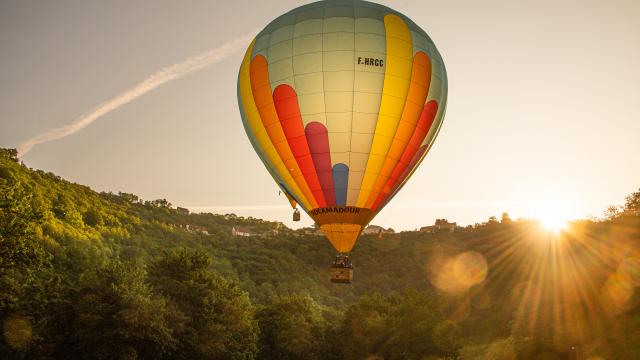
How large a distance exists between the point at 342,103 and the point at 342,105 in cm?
10

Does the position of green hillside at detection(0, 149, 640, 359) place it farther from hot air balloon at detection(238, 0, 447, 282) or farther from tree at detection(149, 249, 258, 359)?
hot air balloon at detection(238, 0, 447, 282)

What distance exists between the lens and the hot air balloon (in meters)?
28.4

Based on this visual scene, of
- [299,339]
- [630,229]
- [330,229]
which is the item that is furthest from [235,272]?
[330,229]

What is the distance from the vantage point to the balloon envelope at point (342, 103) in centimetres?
2845

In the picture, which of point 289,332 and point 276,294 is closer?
point 289,332

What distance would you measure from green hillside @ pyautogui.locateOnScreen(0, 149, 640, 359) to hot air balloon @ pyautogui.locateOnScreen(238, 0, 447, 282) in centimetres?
1275

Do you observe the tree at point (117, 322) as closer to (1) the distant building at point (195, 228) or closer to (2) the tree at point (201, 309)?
(2) the tree at point (201, 309)

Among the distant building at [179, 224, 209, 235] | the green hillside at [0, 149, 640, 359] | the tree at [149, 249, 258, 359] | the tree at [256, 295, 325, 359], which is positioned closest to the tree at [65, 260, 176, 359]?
the green hillside at [0, 149, 640, 359]

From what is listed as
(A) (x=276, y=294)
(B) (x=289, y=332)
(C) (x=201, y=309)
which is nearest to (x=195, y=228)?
(A) (x=276, y=294)

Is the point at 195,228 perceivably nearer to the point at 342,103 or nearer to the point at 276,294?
the point at 276,294

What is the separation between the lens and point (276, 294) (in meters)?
107

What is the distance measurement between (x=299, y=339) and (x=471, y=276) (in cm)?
8247

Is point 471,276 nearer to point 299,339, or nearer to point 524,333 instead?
point 524,333

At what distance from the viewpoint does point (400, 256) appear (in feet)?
474
